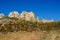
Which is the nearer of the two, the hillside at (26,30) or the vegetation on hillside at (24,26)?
the hillside at (26,30)

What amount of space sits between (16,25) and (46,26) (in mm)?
3247

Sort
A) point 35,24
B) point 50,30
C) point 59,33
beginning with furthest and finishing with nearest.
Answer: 1. point 35,24
2. point 50,30
3. point 59,33

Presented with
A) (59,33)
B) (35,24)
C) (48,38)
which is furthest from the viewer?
(35,24)

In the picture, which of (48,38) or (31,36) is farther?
(31,36)

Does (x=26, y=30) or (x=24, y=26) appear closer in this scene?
(x=26, y=30)

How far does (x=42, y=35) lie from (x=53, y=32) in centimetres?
122

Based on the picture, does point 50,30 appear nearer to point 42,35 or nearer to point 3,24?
point 42,35

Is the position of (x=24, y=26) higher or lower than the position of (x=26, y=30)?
higher

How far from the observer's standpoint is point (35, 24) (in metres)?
19.4

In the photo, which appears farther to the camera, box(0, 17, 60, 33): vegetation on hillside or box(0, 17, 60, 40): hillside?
box(0, 17, 60, 33): vegetation on hillside

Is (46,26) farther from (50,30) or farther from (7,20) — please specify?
(7,20)

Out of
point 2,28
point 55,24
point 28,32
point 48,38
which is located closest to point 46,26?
point 55,24

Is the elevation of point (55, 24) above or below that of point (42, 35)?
above

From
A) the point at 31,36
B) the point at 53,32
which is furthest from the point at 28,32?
the point at 53,32
